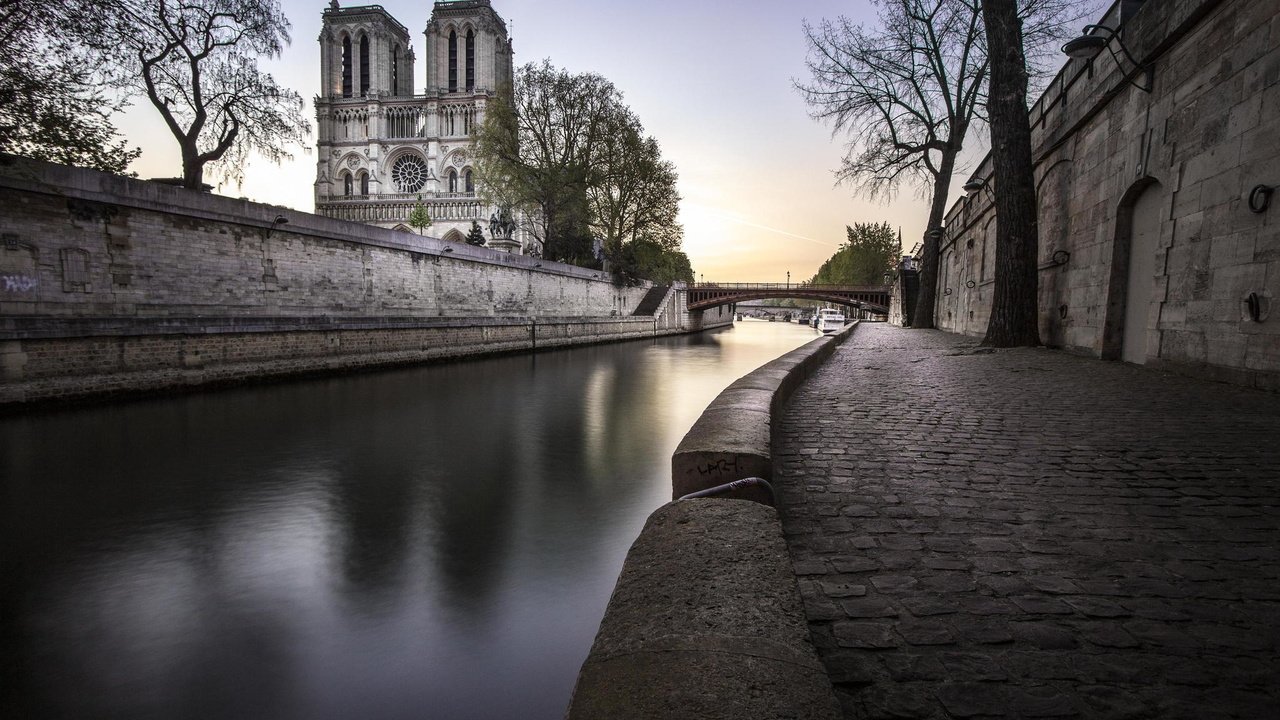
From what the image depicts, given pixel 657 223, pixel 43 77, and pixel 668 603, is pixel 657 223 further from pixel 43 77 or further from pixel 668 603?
pixel 668 603

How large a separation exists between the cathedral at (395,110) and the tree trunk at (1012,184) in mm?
56240

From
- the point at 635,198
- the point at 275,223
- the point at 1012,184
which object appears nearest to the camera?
the point at 1012,184

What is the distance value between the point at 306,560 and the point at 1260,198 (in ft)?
32.2

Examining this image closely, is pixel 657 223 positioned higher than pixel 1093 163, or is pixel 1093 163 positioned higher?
pixel 657 223

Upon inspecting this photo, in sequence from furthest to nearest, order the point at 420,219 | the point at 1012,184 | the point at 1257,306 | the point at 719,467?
the point at 420,219
the point at 1012,184
the point at 1257,306
the point at 719,467

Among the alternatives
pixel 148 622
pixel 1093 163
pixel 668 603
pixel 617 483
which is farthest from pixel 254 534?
pixel 1093 163

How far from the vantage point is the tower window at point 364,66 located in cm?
6750

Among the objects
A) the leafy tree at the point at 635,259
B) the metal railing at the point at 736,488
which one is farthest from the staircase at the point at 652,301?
the metal railing at the point at 736,488

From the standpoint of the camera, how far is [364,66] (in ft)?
223

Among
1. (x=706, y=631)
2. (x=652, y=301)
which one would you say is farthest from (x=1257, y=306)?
(x=652, y=301)

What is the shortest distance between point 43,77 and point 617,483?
14.0m

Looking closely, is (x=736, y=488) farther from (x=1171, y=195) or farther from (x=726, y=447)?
(x=1171, y=195)

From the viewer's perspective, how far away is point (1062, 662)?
1708mm

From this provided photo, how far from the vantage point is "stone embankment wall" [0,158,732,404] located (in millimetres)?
10133
